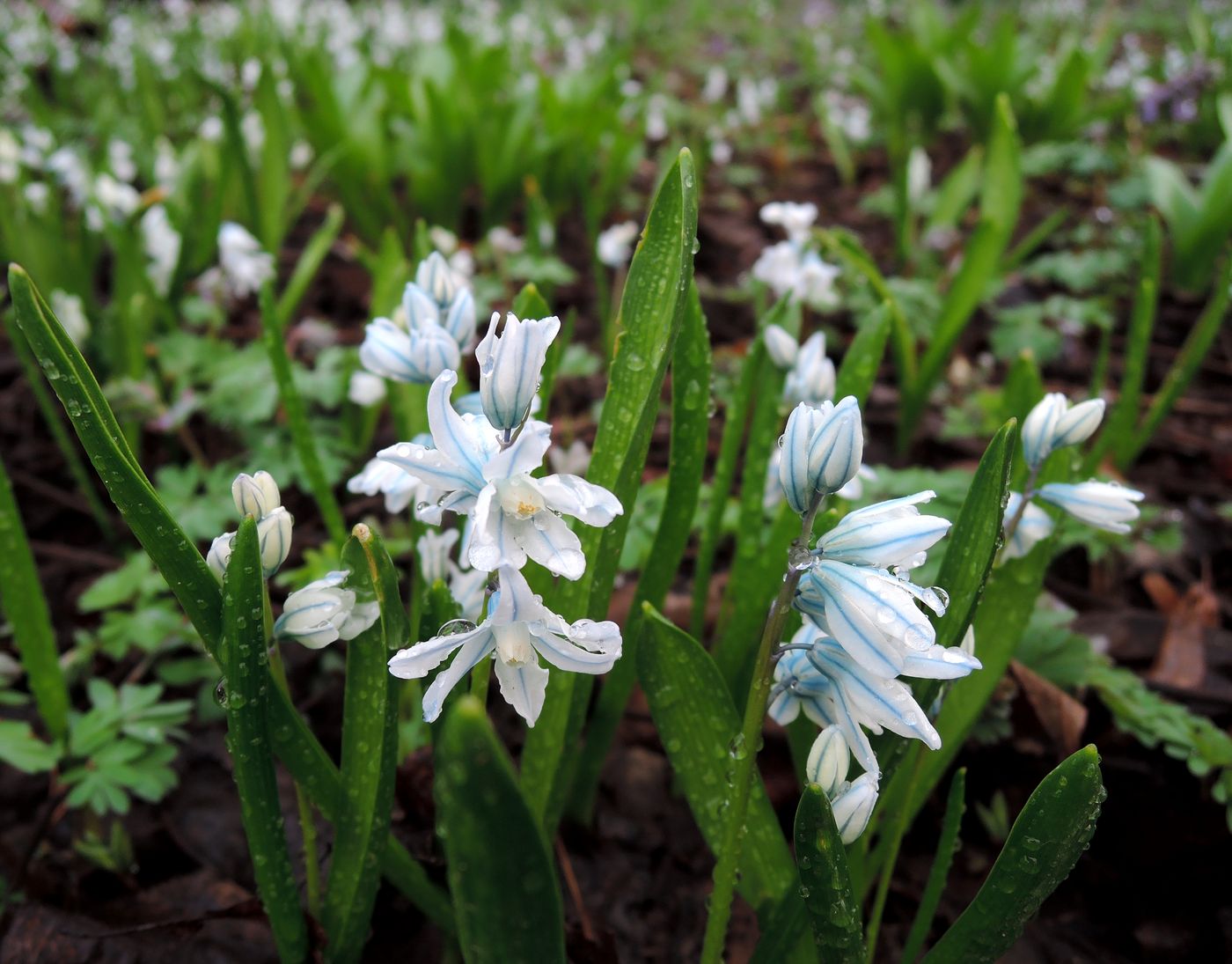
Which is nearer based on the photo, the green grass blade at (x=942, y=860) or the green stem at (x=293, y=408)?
the green grass blade at (x=942, y=860)

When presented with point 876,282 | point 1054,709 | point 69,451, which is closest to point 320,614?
point 1054,709

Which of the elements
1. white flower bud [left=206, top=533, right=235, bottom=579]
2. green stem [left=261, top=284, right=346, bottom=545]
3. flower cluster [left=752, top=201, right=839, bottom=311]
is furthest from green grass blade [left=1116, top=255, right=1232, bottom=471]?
white flower bud [left=206, top=533, right=235, bottom=579]

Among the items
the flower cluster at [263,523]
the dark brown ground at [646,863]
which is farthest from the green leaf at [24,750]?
the flower cluster at [263,523]

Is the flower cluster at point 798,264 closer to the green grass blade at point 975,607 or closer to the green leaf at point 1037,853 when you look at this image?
the green grass blade at point 975,607

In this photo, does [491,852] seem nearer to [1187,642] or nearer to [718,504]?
[718,504]

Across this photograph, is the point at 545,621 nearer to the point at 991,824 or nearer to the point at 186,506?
the point at 991,824

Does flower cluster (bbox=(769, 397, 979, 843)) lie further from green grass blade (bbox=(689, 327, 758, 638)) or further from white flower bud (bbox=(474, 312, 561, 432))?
green grass blade (bbox=(689, 327, 758, 638))
